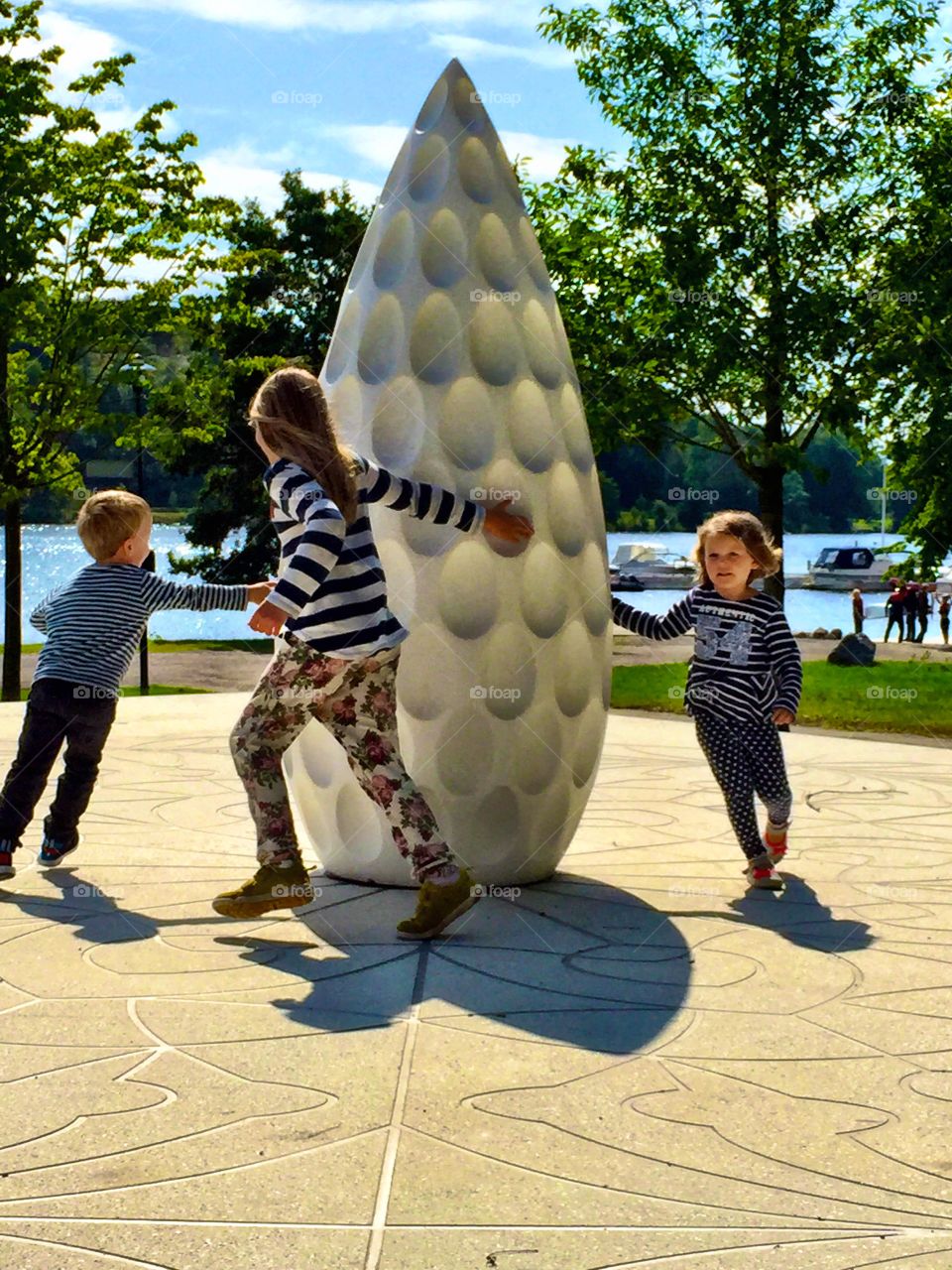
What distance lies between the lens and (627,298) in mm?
15039

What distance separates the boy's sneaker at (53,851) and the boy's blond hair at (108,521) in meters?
1.16

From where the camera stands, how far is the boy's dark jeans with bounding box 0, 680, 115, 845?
5.57 meters

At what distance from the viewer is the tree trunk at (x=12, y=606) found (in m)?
16.8

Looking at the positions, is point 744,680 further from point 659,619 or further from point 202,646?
point 202,646

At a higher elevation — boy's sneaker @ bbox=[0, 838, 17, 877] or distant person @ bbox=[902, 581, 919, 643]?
distant person @ bbox=[902, 581, 919, 643]

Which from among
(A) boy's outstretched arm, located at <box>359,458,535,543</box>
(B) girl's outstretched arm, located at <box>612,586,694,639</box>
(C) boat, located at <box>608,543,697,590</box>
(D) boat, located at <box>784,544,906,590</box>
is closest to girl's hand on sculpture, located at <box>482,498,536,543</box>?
(A) boy's outstretched arm, located at <box>359,458,535,543</box>

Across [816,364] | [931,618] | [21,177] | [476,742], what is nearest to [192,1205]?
[476,742]

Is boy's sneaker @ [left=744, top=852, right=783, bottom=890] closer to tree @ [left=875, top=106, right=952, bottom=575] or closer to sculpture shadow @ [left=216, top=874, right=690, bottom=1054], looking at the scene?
sculpture shadow @ [left=216, top=874, right=690, bottom=1054]

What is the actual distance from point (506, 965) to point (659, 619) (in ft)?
6.54

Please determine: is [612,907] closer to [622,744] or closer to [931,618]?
[622,744]

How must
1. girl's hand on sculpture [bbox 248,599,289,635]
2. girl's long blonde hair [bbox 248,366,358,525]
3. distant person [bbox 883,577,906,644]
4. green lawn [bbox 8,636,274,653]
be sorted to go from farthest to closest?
distant person [bbox 883,577,906,644], green lawn [bbox 8,636,274,653], girl's long blonde hair [bbox 248,366,358,525], girl's hand on sculpture [bbox 248,599,289,635]

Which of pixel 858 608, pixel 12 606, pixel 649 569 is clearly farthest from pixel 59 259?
pixel 649 569

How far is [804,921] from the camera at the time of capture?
489cm

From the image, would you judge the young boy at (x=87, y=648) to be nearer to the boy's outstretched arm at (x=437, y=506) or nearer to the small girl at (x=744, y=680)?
the boy's outstretched arm at (x=437, y=506)
